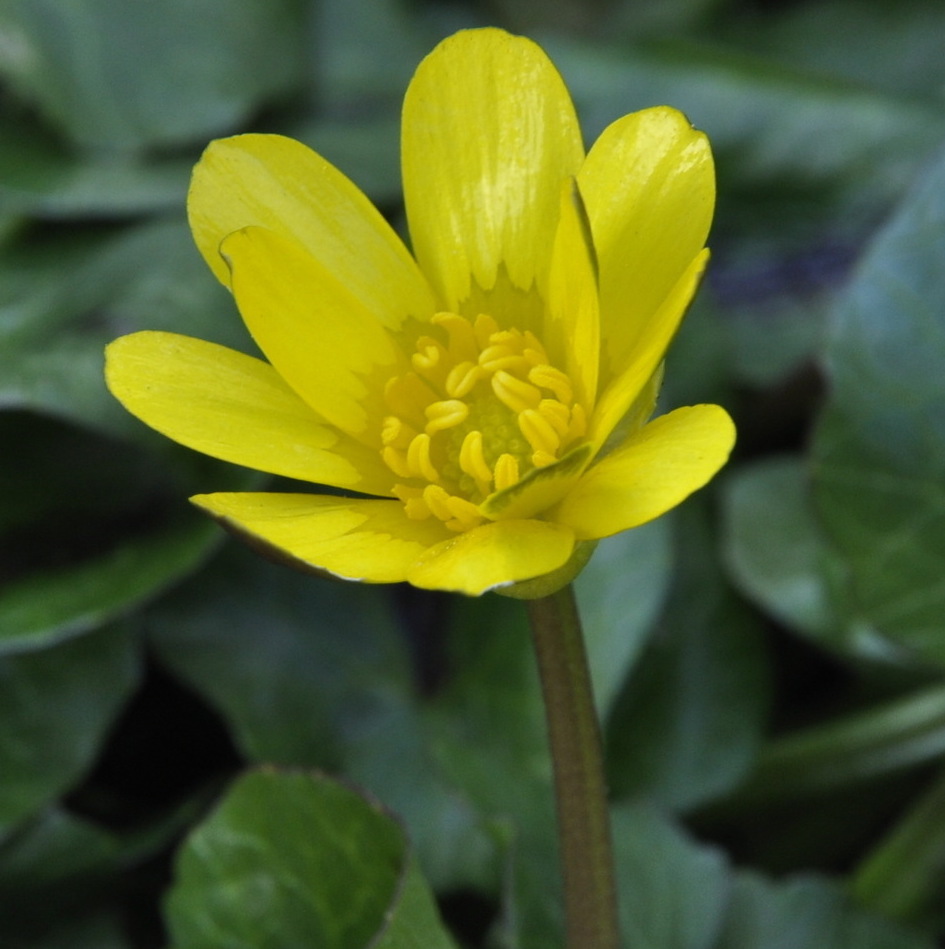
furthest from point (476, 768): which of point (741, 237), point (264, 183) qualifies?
point (741, 237)

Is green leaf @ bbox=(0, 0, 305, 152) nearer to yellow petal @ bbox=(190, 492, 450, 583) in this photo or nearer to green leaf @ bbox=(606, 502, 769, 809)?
green leaf @ bbox=(606, 502, 769, 809)

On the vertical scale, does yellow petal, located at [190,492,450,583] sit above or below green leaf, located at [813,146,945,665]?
above

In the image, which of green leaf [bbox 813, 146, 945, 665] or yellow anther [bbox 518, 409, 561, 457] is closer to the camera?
yellow anther [bbox 518, 409, 561, 457]

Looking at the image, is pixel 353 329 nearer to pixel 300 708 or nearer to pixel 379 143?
pixel 300 708

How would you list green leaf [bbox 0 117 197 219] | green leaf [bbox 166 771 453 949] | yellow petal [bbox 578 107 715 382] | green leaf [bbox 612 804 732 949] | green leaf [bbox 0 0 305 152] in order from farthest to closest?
green leaf [bbox 0 0 305 152]
green leaf [bbox 0 117 197 219]
green leaf [bbox 612 804 732 949]
green leaf [bbox 166 771 453 949]
yellow petal [bbox 578 107 715 382]

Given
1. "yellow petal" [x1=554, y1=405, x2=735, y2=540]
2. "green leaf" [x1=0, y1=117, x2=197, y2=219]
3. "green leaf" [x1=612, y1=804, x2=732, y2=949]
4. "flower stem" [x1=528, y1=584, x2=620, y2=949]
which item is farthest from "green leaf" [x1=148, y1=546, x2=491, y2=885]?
"yellow petal" [x1=554, y1=405, x2=735, y2=540]

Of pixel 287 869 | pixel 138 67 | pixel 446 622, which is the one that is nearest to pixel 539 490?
pixel 287 869

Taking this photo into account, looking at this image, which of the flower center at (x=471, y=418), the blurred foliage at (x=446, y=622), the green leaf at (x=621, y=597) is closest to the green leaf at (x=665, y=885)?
the blurred foliage at (x=446, y=622)

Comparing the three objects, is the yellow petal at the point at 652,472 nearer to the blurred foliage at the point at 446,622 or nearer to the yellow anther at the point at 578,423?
the yellow anther at the point at 578,423

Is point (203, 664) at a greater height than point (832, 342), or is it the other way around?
point (832, 342)
